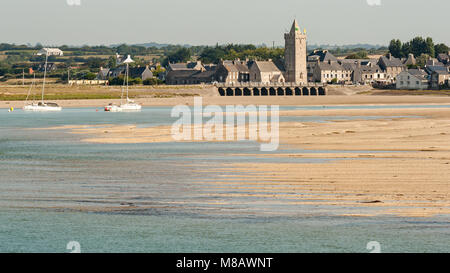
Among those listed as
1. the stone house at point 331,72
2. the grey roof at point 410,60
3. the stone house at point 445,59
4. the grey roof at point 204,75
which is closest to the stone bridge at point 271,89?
the grey roof at point 204,75

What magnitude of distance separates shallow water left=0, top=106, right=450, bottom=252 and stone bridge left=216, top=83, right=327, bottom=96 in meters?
107

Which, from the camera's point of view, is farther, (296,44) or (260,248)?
(296,44)

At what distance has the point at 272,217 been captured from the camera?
1864 centimetres

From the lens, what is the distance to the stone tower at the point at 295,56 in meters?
159

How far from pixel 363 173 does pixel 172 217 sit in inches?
341

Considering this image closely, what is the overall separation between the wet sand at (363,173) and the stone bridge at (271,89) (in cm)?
9440

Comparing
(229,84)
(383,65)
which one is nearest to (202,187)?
(229,84)

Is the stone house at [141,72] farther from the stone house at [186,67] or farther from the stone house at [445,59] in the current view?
the stone house at [445,59]

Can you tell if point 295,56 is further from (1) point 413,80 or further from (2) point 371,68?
(1) point 413,80

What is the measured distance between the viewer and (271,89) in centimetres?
14462

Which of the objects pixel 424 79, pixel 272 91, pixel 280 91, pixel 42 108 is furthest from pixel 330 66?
pixel 42 108

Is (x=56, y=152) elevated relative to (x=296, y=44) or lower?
lower
